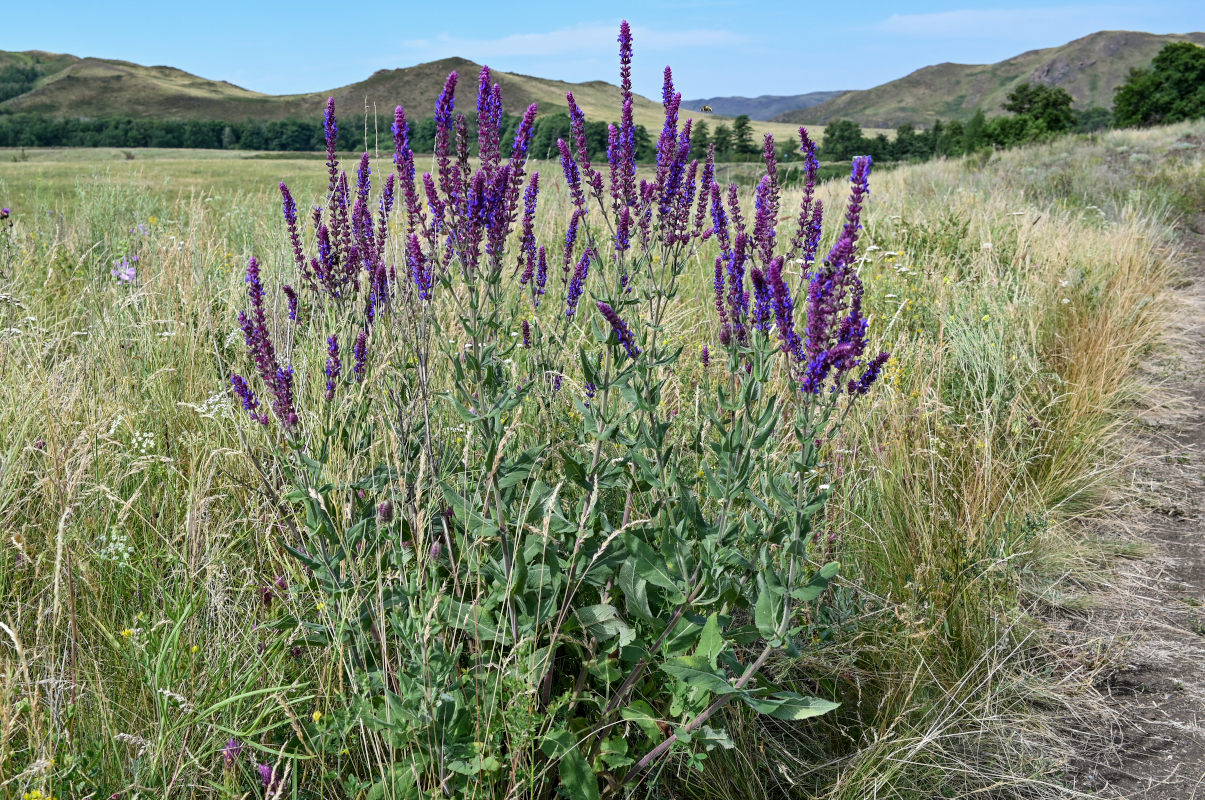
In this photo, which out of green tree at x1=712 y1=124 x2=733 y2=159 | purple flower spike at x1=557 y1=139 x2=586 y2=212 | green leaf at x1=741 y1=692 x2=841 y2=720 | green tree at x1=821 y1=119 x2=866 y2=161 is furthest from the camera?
green tree at x1=821 y1=119 x2=866 y2=161

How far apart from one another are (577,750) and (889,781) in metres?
1.00

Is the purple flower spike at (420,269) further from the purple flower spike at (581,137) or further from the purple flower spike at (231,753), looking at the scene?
the purple flower spike at (231,753)

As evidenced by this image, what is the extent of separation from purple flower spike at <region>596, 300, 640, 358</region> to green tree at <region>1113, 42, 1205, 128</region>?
192ft

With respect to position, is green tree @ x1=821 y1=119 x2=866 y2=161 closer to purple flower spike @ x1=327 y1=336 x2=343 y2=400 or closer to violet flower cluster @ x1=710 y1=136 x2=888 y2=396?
violet flower cluster @ x1=710 y1=136 x2=888 y2=396

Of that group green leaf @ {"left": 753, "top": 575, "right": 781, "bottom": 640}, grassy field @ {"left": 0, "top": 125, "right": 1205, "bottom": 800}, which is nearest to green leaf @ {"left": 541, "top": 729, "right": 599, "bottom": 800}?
grassy field @ {"left": 0, "top": 125, "right": 1205, "bottom": 800}

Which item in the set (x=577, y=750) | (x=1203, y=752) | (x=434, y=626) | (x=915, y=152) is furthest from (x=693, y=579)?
(x=915, y=152)

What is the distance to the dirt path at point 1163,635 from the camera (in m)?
2.46

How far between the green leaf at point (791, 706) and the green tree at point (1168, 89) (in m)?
59.0

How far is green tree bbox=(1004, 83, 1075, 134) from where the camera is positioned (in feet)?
139

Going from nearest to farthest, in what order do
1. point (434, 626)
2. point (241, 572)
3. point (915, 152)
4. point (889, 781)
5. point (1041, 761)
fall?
point (434, 626), point (889, 781), point (1041, 761), point (241, 572), point (915, 152)

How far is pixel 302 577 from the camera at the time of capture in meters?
2.42

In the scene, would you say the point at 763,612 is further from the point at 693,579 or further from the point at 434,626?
the point at 434,626

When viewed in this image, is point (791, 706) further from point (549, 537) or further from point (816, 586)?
point (549, 537)

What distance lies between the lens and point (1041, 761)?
2396 mm
